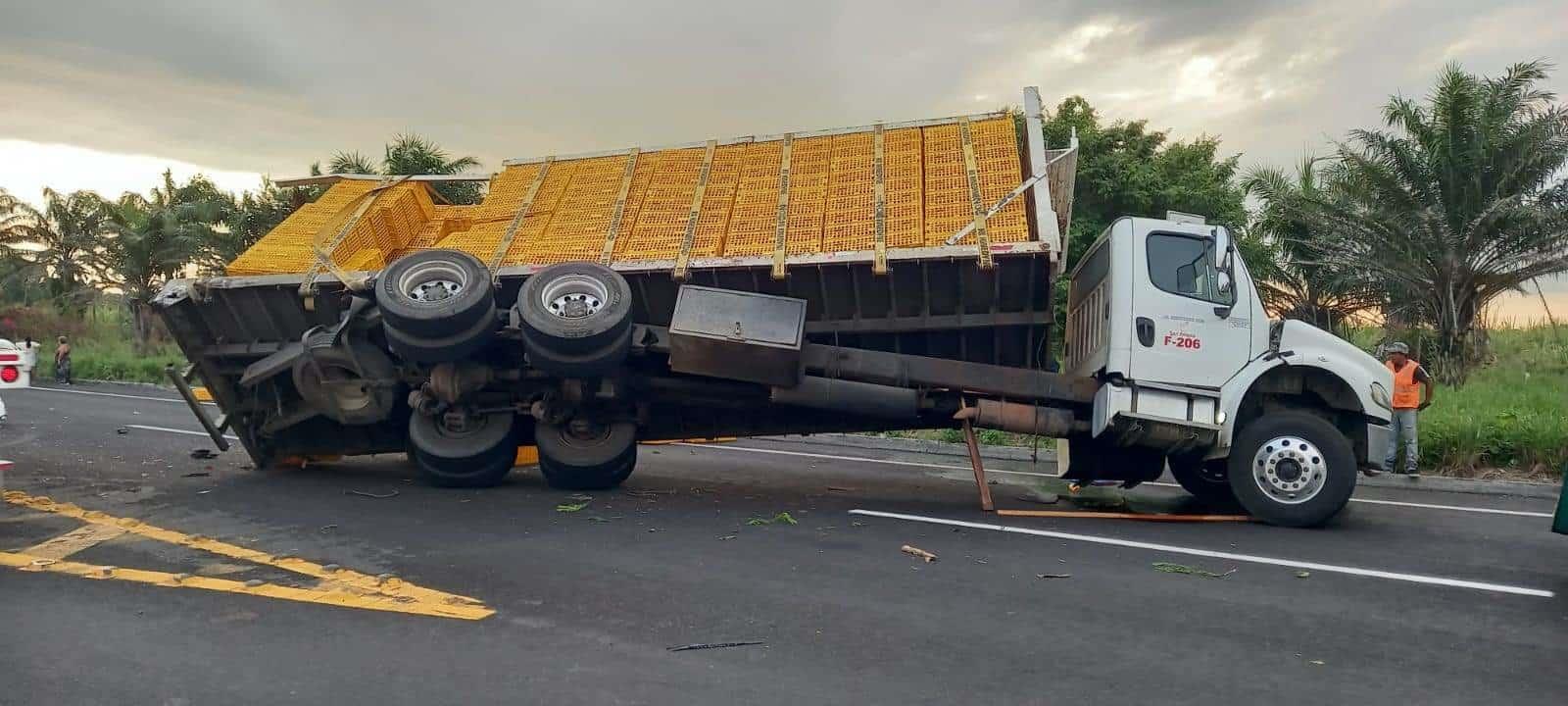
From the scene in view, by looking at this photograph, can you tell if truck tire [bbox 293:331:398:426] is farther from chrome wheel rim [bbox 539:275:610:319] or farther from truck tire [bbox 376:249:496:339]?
chrome wheel rim [bbox 539:275:610:319]

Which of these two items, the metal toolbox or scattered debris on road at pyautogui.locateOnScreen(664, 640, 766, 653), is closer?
scattered debris on road at pyautogui.locateOnScreen(664, 640, 766, 653)

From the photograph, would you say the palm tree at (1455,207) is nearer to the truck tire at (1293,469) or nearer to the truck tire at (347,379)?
the truck tire at (1293,469)

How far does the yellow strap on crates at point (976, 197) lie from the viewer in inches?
305

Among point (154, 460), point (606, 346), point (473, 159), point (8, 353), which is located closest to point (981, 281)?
point (606, 346)

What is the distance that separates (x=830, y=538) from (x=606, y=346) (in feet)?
7.68

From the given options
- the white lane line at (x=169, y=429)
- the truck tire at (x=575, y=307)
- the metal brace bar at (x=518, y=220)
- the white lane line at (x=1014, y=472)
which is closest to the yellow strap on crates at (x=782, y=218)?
the truck tire at (x=575, y=307)

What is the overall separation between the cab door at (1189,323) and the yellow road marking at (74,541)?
733 centimetres

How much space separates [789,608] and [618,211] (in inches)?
189

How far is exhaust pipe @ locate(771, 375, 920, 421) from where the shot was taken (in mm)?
8336

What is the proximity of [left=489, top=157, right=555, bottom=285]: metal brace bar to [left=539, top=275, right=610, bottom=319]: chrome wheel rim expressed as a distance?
73 centimetres

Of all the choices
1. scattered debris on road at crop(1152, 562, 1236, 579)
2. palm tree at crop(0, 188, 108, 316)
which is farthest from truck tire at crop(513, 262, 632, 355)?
palm tree at crop(0, 188, 108, 316)

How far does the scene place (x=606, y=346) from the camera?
26.4 ft

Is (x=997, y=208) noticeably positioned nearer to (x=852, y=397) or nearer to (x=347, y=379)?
(x=852, y=397)

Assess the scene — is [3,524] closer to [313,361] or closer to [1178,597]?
[313,361]
